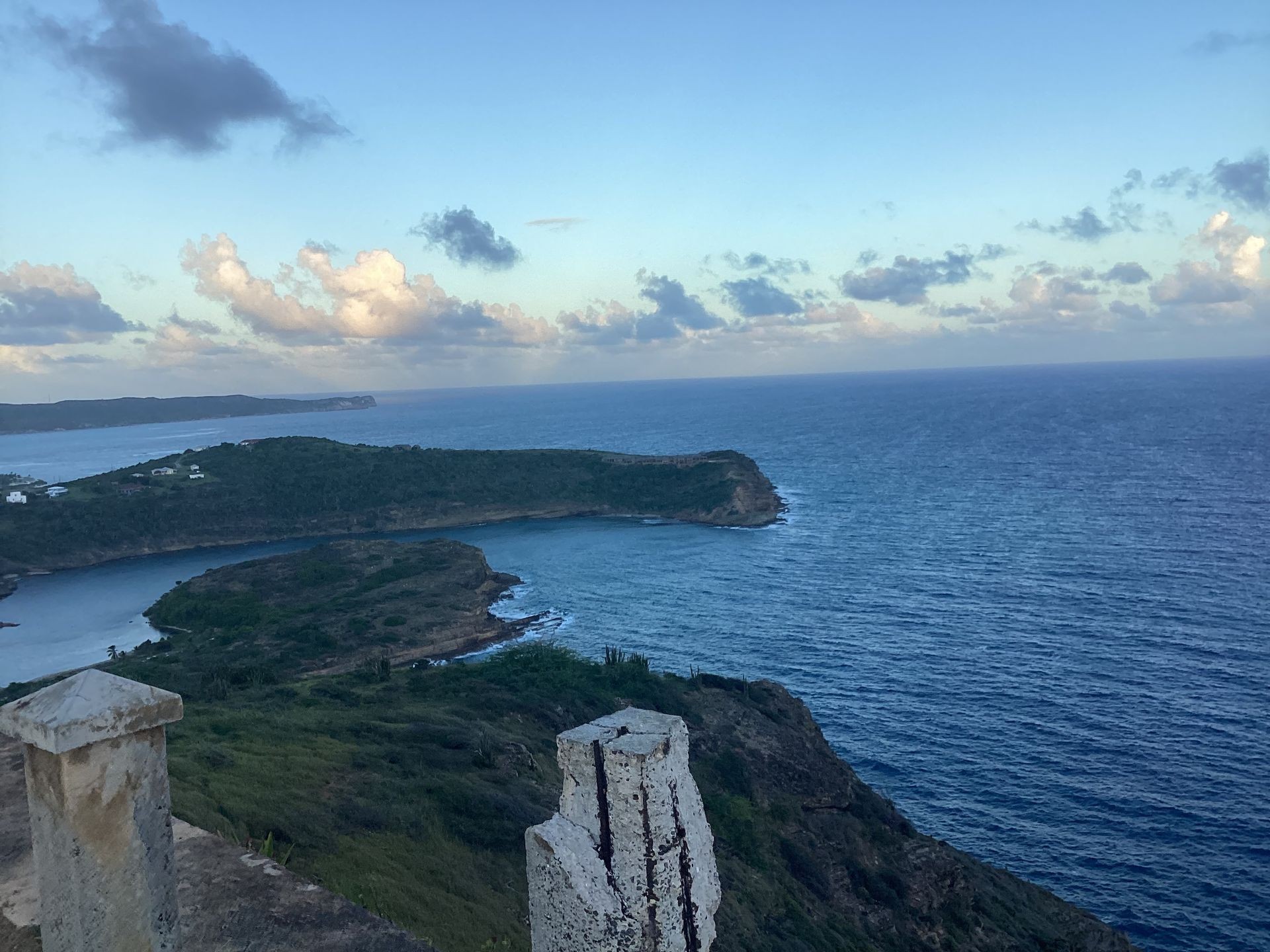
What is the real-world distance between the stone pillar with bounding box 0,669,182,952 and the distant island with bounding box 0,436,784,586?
85.2m

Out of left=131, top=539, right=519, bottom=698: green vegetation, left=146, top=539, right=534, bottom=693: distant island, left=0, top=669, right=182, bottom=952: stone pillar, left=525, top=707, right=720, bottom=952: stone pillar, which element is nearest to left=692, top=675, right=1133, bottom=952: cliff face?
left=525, top=707, right=720, bottom=952: stone pillar

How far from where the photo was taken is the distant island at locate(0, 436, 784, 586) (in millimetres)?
90750

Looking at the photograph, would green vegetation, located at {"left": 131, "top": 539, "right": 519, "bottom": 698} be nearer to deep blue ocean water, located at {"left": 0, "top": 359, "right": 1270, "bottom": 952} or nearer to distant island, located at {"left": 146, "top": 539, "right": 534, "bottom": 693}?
distant island, located at {"left": 146, "top": 539, "right": 534, "bottom": 693}

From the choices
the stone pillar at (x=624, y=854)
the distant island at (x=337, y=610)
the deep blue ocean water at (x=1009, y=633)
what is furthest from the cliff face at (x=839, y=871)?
the distant island at (x=337, y=610)

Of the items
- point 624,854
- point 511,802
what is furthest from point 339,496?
point 624,854

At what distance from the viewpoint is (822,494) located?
340 ft

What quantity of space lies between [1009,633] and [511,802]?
127 ft

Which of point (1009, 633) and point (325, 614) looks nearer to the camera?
point (1009, 633)

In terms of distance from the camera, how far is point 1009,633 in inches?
1959

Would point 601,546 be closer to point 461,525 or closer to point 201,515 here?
point 461,525

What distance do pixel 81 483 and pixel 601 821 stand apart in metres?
117

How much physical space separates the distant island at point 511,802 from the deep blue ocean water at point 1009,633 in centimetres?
515

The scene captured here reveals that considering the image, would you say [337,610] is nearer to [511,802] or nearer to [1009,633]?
[511,802]

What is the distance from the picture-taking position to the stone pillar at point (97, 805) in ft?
17.3
